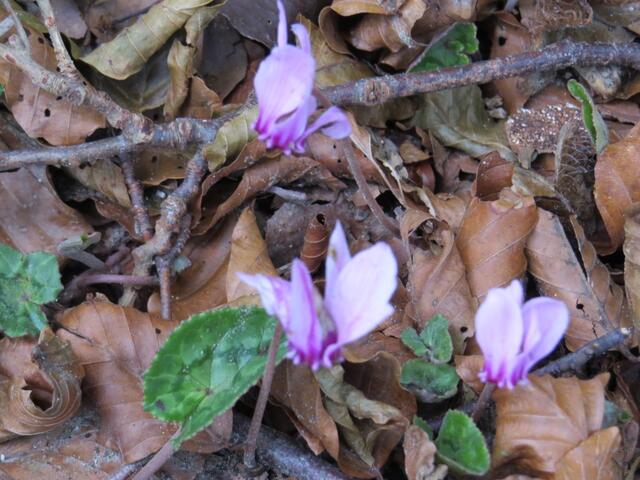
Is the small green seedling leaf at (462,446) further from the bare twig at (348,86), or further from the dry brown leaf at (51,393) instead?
the bare twig at (348,86)

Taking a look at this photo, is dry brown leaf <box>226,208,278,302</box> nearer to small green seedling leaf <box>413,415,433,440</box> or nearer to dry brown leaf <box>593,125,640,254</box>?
small green seedling leaf <box>413,415,433,440</box>

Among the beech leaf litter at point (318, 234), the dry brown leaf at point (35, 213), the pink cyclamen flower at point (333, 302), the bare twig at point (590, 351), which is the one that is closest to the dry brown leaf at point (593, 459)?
the beech leaf litter at point (318, 234)

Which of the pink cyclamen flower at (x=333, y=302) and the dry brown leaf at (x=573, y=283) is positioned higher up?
the pink cyclamen flower at (x=333, y=302)

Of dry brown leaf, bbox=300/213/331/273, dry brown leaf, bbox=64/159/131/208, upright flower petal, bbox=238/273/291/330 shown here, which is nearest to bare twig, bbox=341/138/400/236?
dry brown leaf, bbox=300/213/331/273

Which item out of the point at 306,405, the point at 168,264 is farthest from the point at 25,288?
the point at 306,405

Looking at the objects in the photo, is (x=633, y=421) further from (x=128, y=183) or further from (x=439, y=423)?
(x=128, y=183)

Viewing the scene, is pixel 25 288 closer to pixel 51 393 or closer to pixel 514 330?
pixel 51 393

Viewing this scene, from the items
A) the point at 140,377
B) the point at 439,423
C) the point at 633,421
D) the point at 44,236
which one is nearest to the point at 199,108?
the point at 44,236
